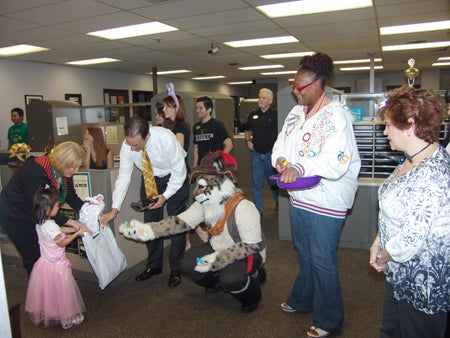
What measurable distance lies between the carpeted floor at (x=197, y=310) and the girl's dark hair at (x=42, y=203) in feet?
2.52

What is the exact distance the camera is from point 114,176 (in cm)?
285

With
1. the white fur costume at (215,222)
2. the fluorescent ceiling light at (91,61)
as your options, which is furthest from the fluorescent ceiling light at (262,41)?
the white fur costume at (215,222)

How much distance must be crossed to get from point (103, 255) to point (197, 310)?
2.48 ft

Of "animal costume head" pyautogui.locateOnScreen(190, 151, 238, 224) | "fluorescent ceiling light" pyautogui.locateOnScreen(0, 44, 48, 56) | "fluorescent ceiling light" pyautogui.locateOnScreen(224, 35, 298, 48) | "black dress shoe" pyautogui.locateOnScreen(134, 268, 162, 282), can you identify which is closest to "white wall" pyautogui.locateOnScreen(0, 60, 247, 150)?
"fluorescent ceiling light" pyautogui.locateOnScreen(0, 44, 48, 56)

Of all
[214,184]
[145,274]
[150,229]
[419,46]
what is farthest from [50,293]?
[419,46]

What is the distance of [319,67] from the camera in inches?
72.2

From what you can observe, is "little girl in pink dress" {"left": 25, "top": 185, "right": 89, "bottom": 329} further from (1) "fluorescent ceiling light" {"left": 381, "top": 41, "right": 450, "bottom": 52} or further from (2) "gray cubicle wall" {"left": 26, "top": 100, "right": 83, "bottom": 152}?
(1) "fluorescent ceiling light" {"left": 381, "top": 41, "right": 450, "bottom": 52}

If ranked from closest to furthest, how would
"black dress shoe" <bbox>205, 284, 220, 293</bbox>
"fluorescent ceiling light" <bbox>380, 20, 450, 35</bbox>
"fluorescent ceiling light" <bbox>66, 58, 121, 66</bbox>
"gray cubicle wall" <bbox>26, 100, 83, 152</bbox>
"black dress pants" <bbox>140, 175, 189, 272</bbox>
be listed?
1. "black dress shoe" <bbox>205, 284, 220, 293</bbox>
2. "black dress pants" <bbox>140, 175, 189, 272</bbox>
3. "gray cubicle wall" <bbox>26, 100, 83, 152</bbox>
4. "fluorescent ceiling light" <bbox>380, 20, 450, 35</bbox>
5. "fluorescent ceiling light" <bbox>66, 58, 121, 66</bbox>

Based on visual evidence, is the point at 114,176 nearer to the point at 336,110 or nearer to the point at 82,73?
the point at 336,110

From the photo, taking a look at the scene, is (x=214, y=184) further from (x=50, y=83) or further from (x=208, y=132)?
(x=50, y=83)

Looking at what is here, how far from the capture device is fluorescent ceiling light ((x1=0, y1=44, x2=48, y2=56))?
625cm

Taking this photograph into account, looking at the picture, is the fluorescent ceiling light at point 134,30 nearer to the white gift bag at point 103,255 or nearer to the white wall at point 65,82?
the white wall at point 65,82

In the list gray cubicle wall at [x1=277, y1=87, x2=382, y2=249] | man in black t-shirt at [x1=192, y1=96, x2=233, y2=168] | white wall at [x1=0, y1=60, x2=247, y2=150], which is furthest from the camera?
white wall at [x1=0, y1=60, x2=247, y2=150]

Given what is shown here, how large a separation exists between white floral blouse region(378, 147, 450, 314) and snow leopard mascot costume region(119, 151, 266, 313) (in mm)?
968
